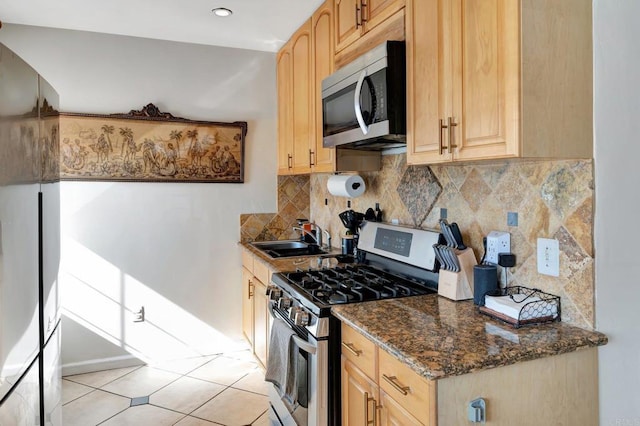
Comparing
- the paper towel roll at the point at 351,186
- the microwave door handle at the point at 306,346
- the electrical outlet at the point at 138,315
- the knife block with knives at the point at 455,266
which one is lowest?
the electrical outlet at the point at 138,315

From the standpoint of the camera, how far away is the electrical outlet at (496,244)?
5.45 ft

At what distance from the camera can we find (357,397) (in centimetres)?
153

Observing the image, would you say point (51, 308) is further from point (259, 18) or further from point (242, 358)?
point (259, 18)

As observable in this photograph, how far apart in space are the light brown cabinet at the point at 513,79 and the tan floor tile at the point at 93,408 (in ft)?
8.02

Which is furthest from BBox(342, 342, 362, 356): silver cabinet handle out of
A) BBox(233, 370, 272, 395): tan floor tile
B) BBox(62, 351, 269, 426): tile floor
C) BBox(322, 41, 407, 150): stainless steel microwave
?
BBox(233, 370, 272, 395): tan floor tile

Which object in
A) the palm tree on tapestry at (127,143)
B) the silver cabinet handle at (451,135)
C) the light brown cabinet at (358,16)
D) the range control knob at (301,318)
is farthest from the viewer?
the palm tree on tapestry at (127,143)

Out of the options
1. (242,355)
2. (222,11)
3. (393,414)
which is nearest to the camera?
(393,414)

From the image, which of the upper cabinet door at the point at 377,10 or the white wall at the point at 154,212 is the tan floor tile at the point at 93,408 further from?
the upper cabinet door at the point at 377,10

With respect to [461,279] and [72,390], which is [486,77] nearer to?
[461,279]

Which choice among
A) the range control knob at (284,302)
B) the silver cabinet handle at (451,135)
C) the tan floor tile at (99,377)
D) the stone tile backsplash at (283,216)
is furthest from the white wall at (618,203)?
the tan floor tile at (99,377)

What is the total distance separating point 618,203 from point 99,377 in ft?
10.7

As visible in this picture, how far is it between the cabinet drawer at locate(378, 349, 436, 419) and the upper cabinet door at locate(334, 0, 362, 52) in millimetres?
1579

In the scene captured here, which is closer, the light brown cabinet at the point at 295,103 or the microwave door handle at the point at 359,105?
the microwave door handle at the point at 359,105

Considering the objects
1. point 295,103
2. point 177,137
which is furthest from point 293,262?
point 177,137
